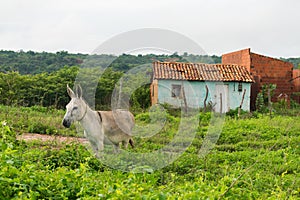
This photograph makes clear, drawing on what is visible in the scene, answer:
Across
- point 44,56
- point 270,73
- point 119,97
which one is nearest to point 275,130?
point 119,97

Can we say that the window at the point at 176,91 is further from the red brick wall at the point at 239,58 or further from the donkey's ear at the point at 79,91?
the donkey's ear at the point at 79,91

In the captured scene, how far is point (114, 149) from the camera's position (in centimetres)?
771

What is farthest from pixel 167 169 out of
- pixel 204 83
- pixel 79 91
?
pixel 204 83

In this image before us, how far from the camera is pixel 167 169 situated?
263 inches

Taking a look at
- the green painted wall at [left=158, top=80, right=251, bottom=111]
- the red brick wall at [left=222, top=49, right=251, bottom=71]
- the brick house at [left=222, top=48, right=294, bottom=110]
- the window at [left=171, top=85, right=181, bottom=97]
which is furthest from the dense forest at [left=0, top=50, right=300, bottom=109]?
the brick house at [left=222, top=48, right=294, bottom=110]

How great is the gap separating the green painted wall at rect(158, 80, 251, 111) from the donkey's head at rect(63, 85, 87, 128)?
34.0 ft

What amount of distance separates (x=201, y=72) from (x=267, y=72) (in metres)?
3.96

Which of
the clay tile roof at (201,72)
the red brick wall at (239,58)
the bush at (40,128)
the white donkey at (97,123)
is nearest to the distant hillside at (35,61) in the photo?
the clay tile roof at (201,72)

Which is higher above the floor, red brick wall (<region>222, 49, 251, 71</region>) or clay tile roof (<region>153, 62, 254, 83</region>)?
red brick wall (<region>222, 49, 251, 71</region>)

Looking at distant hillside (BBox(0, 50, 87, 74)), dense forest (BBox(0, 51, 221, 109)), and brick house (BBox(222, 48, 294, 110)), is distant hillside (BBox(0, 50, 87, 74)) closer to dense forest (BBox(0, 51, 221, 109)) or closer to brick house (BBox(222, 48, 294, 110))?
dense forest (BBox(0, 51, 221, 109))

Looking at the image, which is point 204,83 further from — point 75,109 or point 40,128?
point 75,109

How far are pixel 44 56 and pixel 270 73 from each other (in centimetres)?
2042

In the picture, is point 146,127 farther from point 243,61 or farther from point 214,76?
point 243,61

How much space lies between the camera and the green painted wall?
58.7ft
